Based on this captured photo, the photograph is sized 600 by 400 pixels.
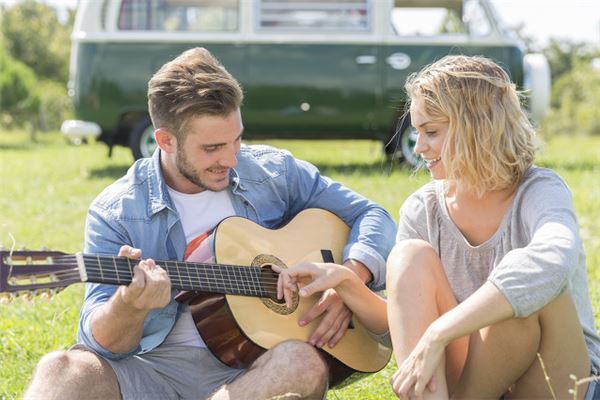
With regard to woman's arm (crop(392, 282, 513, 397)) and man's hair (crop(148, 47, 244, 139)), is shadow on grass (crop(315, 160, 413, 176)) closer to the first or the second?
man's hair (crop(148, 47, 244, 139))

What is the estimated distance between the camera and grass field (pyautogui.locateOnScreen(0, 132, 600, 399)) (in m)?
Result: 3.96

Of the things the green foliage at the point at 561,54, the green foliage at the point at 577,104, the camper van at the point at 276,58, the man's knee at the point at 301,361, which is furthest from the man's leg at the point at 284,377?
the green foliage at the point at 561,54

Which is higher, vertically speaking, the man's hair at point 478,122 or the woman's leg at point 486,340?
the man's hair at point 478,122

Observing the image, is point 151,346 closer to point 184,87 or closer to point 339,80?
point 184,87

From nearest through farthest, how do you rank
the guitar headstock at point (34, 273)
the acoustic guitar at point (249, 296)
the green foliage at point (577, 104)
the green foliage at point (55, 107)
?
the guitar headstock at point (34, 273) → the acoustic guitar at point (249, 296) → the green foliage at point (55, 107) → the green foliage at point (577, 104)

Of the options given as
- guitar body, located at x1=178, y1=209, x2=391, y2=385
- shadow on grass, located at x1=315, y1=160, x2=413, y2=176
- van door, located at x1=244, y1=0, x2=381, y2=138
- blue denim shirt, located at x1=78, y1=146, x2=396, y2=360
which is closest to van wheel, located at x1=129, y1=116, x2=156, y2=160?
van door, located at x1=244, y1=0, x2=381, y2=138

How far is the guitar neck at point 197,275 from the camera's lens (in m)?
2.66

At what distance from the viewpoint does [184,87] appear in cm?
322

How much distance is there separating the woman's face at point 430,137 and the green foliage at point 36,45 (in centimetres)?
2191

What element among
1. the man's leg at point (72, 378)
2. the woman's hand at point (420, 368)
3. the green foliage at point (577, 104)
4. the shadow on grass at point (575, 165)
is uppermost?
the woman's hand at point (420, 368)

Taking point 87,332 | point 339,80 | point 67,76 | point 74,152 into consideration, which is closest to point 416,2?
point 339,80

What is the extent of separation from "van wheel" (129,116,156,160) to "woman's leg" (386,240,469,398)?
6.84 m

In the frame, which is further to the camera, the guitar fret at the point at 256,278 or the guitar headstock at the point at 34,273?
the guitar fret at the point at 256,278

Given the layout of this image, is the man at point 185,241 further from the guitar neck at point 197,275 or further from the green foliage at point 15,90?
the green foliage at point 15,90
